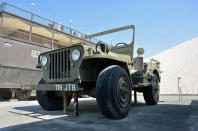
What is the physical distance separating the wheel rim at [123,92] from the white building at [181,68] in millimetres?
17492

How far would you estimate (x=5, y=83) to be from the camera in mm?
9883

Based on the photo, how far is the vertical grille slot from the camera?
3469 mm

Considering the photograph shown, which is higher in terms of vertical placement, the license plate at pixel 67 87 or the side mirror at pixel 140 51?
the side mirror at pixel 140 51

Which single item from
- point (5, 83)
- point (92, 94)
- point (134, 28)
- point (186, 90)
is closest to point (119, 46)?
point (134, 28)

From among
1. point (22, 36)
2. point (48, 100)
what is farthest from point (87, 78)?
point (22, 36)

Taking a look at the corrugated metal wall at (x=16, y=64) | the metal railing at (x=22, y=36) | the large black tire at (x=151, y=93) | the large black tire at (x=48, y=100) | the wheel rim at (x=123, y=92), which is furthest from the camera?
the metal railing at (x=22, y=36)

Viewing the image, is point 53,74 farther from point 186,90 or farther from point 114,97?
point 186,90

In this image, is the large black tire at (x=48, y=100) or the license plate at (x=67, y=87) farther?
the large black tire at (x=48, y=100)

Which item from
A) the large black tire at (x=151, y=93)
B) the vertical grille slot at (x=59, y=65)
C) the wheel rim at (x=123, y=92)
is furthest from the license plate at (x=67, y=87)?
the large black tire at (x=151, y=93)

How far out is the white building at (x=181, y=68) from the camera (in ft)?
63.9

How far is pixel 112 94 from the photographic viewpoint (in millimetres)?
2896

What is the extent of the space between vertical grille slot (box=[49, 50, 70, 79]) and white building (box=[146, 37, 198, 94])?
18.4 meters

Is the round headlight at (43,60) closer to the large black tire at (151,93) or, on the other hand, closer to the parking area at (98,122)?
the parking area at (98,122)

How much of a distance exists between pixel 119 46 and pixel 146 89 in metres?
1.74
